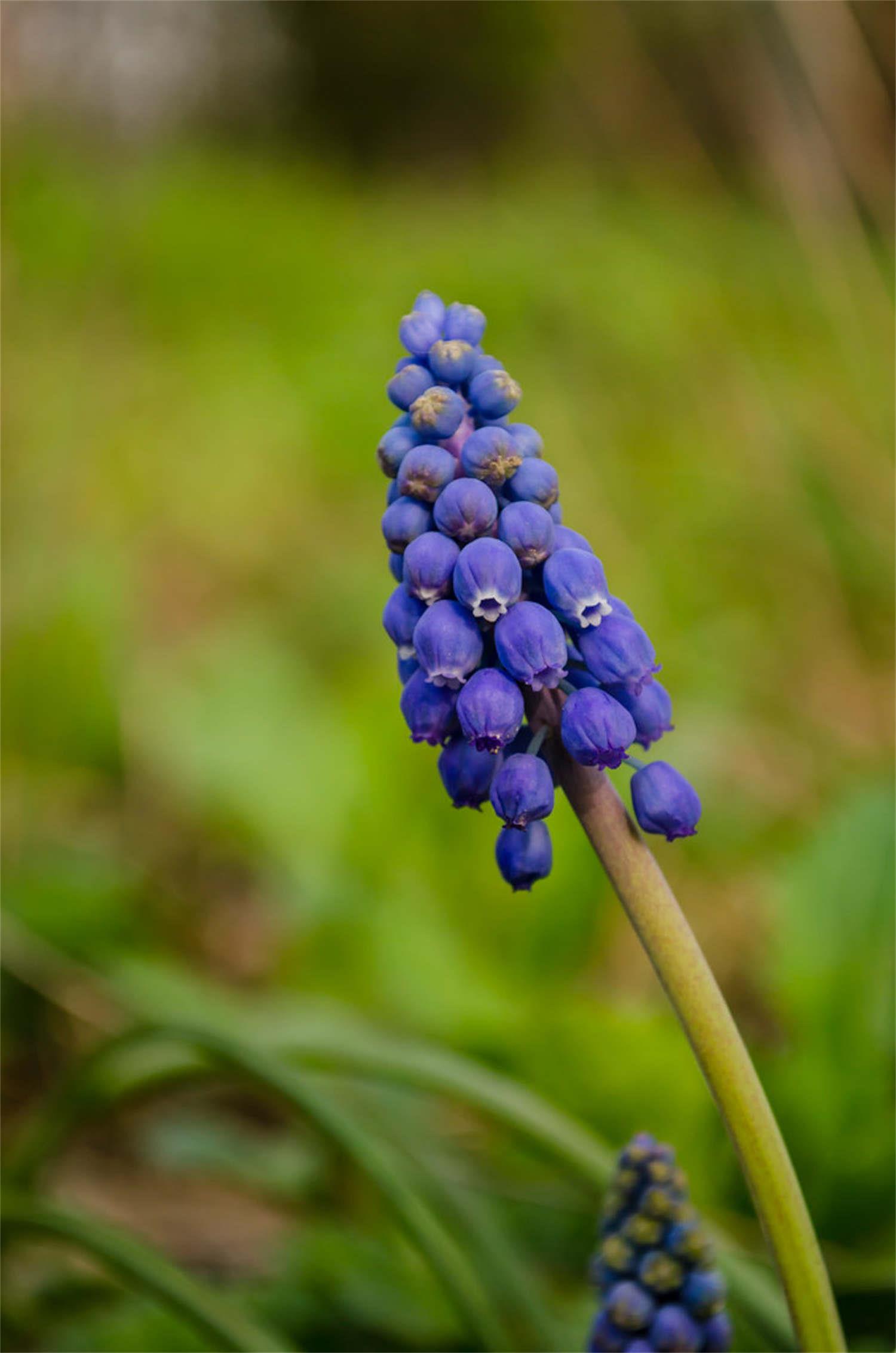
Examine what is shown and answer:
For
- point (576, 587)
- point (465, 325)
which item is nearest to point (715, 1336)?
point (576, 587)

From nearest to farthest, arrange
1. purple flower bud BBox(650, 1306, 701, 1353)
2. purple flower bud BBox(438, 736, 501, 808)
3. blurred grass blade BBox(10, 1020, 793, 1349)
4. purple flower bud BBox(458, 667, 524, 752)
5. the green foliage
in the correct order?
purple flower bud BBox(458, 667, 524, 752)
purple flower bud BBox(438, 736, 501, 808)
purple flower bud BBox(650, 1306, 701, 1353)
blurred grass blade BBox(10, 1020, 793, 1349)
the green foliage

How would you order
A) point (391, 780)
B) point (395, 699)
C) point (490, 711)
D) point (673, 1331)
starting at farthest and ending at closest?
1. point (395, 699)
2. point (391, 780)
3. point (673, 1331)
4. point (490, 711)

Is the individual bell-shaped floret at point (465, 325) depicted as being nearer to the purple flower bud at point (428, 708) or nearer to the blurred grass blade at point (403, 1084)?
the purple flower bud at point (428, 708)

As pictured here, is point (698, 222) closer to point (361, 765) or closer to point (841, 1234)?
point (361, 765)

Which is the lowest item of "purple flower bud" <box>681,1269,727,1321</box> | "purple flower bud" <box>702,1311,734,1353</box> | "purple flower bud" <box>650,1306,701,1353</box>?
"purple flower bud" <box>702,1311,734,1353</box>

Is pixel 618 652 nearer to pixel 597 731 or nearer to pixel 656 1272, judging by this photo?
pixel 597 731

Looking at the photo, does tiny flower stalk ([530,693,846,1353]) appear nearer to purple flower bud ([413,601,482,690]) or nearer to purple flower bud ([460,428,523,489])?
purple flower bud ([413,601,482,690])

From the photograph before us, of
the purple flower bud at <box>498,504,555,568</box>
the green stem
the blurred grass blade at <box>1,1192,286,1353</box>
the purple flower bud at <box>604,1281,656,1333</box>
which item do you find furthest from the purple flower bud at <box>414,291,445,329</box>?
the blurred grass blade at <box>1,1192,286,1353</box>
